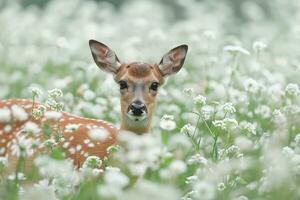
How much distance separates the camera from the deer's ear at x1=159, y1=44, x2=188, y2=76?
27.6 feet

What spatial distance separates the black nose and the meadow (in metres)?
0.32

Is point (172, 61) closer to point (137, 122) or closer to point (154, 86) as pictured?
point (154, 86)

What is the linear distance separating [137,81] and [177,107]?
81.9 inches

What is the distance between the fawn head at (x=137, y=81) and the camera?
7.61m

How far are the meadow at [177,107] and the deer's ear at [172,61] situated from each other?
0.36 meters

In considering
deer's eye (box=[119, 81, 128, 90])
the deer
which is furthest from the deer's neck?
deer's eye (box=[119, 81, 128, 90])

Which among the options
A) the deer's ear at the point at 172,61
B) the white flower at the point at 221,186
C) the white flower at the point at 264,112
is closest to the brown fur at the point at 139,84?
the deer's ear at the point at 172,61

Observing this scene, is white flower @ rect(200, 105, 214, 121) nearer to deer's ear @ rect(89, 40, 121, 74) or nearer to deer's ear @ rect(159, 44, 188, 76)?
deer's ear @ rect(159, 44, 188, 76)

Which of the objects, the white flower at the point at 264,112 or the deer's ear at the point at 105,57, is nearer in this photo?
the deer's ear at the point at 105,57

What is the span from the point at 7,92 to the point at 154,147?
226 inches

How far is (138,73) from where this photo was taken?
793 centimetres

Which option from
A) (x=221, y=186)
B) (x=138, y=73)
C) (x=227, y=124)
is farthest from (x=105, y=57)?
(x=221, y=186)

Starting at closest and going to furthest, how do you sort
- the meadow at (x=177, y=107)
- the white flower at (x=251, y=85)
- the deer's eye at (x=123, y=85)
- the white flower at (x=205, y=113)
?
the meadow at (x=177, y=107) < the white flower at (x=205, y=113) < the deer's eye at (x=123, y=85) < the white flower at (x=251, y=85)

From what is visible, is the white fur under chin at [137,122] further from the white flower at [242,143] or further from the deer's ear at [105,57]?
the white flower at [242,143]
